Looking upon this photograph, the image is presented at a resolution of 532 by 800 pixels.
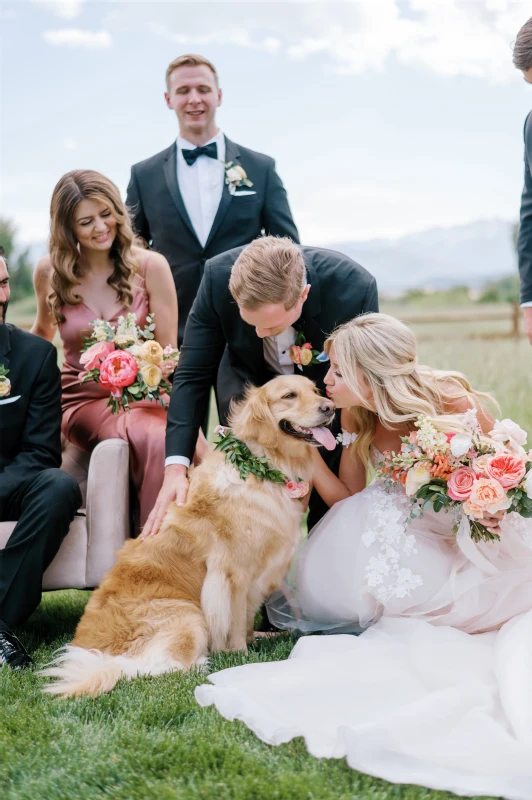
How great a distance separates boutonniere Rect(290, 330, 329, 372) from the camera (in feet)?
10.9

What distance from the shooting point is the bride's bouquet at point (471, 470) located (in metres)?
2.65

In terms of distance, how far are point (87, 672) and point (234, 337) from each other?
1487mm

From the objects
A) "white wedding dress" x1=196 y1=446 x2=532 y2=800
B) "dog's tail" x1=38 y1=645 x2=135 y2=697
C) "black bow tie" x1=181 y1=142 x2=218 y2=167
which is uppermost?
"black bow tie" x1=181 y1=142 x2=218 y2=167

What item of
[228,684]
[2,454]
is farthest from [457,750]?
[2,454]

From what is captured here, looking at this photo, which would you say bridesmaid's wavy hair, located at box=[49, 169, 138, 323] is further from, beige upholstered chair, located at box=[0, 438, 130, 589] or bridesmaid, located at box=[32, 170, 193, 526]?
beige upholstered chair, located at box=[0, 438, 130, 589]

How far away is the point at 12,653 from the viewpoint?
3.15 metres

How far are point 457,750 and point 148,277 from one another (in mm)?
2937

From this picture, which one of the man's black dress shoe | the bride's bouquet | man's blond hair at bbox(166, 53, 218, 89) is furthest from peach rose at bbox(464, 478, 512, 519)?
man's blond hair at bbox(166, 53, 218, 89)

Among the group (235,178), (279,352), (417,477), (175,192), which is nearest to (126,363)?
(279,352)

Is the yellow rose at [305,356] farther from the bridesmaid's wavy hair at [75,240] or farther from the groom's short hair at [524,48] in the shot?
the groom's short hair at [524,48]

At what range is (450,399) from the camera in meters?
3.05

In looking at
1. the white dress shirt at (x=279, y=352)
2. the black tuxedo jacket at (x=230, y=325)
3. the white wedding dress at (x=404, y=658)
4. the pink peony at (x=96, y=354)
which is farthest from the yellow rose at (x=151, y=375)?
the white wedding dress at (x=404, y=658)

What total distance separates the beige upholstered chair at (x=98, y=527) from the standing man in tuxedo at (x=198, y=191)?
1222 millimetres

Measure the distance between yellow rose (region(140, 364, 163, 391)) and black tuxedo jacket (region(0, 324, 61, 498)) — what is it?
42 centimetres
